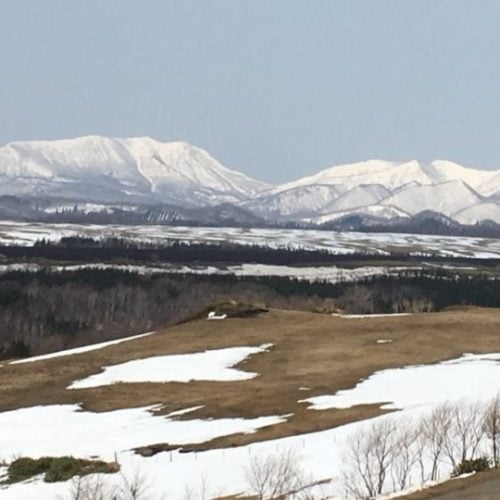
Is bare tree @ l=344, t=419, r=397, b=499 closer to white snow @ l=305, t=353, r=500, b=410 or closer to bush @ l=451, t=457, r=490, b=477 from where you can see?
bush @ l=451, t=457, r=490, b=477

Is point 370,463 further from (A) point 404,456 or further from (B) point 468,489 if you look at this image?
(B) point 468,489

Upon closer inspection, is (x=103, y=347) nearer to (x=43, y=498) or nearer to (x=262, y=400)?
(x=262, y=400)

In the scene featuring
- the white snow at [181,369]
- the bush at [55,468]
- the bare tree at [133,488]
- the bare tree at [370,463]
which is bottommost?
the white snow at [181,369]

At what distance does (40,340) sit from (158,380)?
311 ft

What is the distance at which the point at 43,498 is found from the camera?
1371 inches

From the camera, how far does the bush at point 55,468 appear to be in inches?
1452

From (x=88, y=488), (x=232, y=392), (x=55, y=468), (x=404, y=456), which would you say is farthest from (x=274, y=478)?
(x=232, y=392)

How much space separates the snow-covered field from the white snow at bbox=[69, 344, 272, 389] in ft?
29.7

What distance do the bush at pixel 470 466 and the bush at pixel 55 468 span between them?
1527 cm

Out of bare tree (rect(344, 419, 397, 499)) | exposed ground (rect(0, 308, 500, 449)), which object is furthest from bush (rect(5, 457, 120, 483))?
bare tree (rect(344, 419, 397, 499))

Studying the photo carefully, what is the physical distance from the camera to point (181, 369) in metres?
68.2

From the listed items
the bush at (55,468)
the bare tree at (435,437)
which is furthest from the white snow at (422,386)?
the bush at (55,468)

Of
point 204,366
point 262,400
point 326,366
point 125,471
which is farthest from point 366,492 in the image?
point 204,366

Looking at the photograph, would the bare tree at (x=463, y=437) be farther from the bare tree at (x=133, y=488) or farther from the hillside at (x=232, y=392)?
the bare tree at (x=133, y=488)
